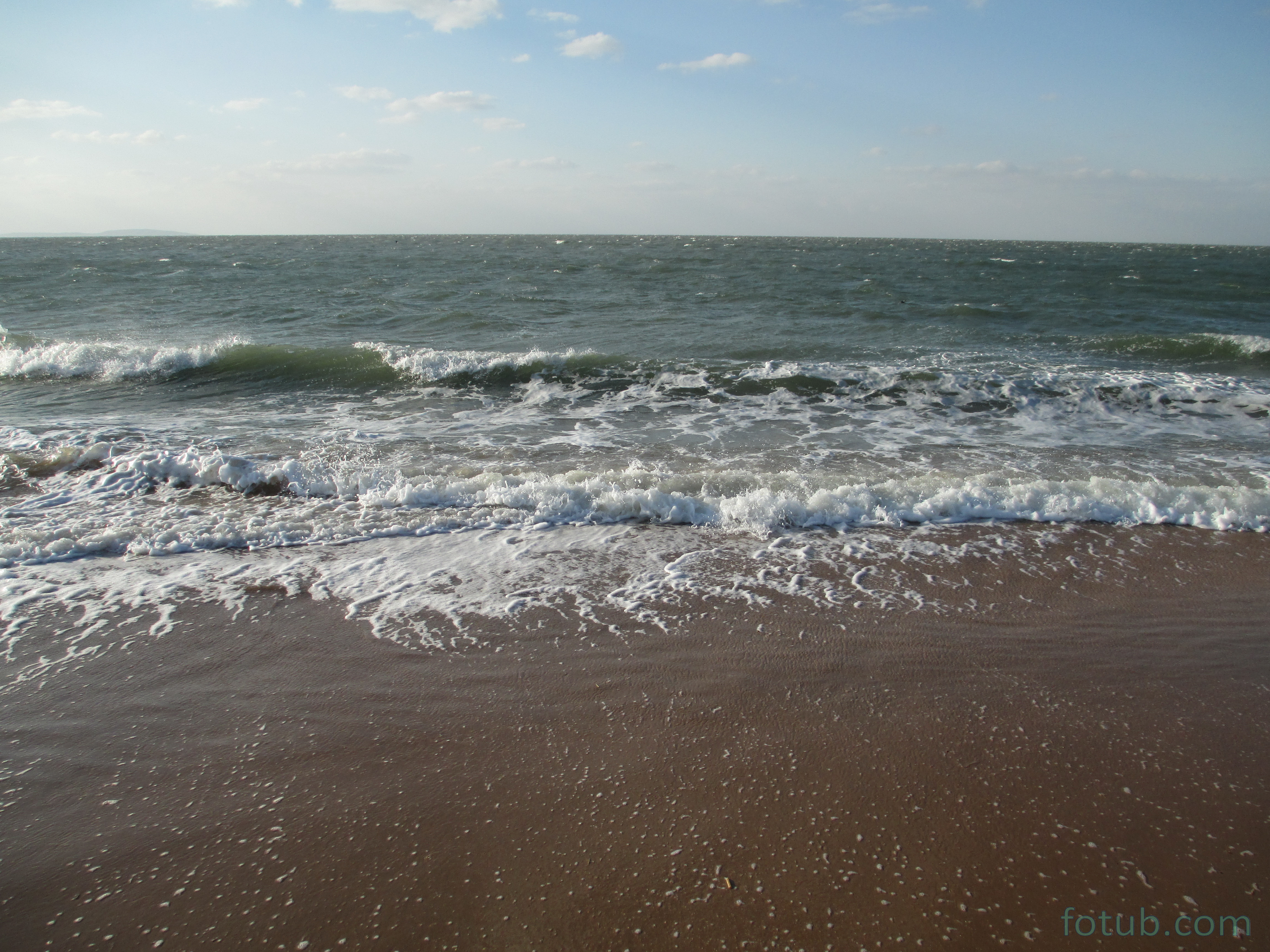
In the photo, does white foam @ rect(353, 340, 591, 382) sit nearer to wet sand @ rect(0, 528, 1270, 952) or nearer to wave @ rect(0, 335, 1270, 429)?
wave @ rect(0, 335, 1270, 429)

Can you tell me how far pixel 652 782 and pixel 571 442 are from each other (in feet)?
18.3

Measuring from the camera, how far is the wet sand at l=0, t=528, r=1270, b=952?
2293 mm

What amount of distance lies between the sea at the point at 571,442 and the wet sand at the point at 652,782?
54 centimetres

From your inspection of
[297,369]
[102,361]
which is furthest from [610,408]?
[102,361]

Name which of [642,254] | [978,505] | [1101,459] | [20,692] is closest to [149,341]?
[20,692]

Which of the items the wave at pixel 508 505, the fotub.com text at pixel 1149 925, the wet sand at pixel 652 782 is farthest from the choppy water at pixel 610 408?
the fotub.com text at pixel 1149 925

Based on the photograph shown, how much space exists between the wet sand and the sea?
0.54 metres

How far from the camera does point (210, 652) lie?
3.82 m

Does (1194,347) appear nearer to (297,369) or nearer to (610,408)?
(610,408)

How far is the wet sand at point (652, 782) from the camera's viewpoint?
90.3 inches

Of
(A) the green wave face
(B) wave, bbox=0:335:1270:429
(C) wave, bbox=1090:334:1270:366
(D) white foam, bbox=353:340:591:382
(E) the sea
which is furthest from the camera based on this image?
(C) wave, bbox=1090:334:1270:366

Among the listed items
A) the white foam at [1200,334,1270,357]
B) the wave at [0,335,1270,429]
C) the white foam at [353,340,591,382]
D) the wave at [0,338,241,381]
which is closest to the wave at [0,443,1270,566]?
the wave at [0,335,1270,429]

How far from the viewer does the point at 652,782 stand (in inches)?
112

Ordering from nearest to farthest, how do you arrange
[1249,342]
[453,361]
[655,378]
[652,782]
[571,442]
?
[652,782], [571,442], [655,378], [453,361], [1249,342]
